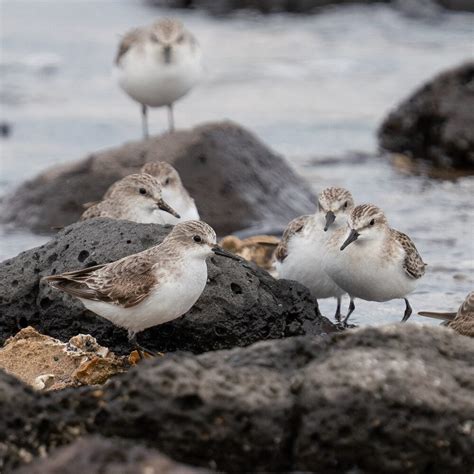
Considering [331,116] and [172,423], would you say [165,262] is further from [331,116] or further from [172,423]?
[331,116]

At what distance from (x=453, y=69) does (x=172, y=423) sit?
39.1ft

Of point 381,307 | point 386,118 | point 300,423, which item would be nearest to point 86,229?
point 381,307

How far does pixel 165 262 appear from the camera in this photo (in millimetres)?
6539

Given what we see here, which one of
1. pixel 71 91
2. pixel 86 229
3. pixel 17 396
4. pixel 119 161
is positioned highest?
pixel 17 396

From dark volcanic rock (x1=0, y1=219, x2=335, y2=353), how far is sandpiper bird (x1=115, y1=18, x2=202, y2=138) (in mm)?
5131

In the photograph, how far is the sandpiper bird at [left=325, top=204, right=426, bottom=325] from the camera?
784cm

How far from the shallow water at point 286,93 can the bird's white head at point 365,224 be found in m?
1.02

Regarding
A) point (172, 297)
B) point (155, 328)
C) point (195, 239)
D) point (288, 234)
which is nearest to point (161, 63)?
point (288, 234)

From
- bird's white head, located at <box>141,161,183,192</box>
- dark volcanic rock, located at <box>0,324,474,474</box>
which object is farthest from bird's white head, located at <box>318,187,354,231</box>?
dark volcanic rock, located at <box>0,324,474,474</box>

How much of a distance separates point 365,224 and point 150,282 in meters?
1.95

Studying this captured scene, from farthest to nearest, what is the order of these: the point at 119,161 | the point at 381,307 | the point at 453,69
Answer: the point at 453,69
the point at 119,161
the point at 381,307

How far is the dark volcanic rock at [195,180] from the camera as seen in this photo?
11398 mm

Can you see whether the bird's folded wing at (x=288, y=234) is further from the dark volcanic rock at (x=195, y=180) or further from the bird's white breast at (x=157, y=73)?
the bird's white breast at (x=157, y=73)

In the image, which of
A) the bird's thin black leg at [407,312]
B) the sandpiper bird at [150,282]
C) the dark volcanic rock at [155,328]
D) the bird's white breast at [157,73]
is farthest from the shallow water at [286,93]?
the sandpiper bird at [150,282]
